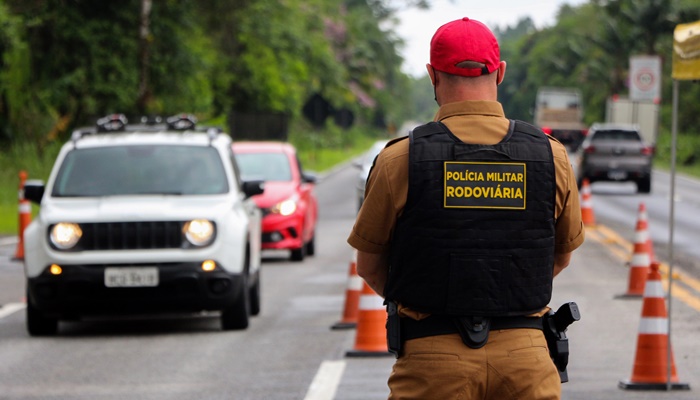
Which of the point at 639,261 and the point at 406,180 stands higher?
the point at 406,180

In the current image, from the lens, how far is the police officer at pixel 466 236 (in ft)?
14.1

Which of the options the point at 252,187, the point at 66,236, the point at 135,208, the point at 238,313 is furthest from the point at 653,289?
the point at 66,236

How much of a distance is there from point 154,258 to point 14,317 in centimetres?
234

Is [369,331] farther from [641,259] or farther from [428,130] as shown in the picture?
[428,130]

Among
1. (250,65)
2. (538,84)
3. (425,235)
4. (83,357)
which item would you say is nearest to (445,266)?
(425,235)

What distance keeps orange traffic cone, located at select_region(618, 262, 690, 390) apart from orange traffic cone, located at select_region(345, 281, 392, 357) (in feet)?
6.82

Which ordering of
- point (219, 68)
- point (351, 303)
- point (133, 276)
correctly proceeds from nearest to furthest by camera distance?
1. point (133, 276)
2. point (351, 303)
3. point (219, 68)

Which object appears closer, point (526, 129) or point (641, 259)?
point (526, 129)

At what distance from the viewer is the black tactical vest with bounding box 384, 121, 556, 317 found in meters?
4.33

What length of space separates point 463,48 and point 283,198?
48.3ft

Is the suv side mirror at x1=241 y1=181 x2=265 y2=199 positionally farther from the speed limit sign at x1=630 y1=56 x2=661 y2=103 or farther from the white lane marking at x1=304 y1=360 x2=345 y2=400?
the speed limit sign at x1=630 y1=56 x2=661 y2=103

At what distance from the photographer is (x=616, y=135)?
38688 mm

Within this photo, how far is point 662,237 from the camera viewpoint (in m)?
23.6

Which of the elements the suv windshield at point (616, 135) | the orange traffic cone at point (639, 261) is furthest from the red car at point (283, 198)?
the suv windshield at point (616, 135)
